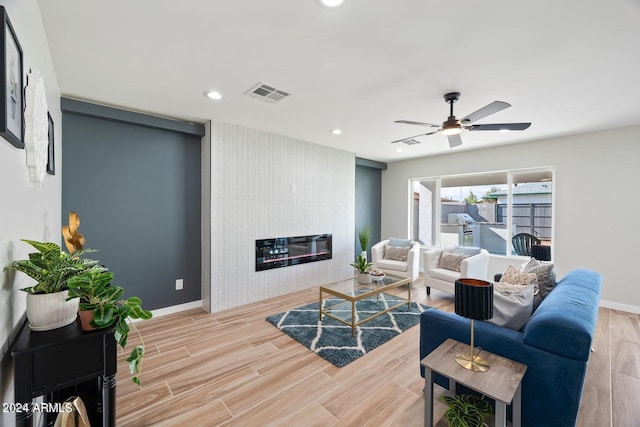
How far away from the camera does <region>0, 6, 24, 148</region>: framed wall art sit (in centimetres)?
88

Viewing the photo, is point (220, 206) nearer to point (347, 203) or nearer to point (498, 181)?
point (347, 203)

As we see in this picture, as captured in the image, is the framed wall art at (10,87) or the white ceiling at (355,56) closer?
the framed wall art at (10,87)

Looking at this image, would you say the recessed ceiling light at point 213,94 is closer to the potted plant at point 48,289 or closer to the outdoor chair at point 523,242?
the potted plant at point 48,289

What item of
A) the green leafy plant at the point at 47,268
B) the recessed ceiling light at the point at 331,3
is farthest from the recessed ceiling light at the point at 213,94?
the green leafy plant at the point at 47,268

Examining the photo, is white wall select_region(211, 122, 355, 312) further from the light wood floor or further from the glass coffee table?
the glass coffee table

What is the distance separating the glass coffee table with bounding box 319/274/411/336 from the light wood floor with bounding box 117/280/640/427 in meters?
0.49

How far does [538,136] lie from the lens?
406 centimetres

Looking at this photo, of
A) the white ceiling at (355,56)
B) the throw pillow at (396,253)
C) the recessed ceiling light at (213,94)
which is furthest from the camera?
the throw pillow at (396,253)

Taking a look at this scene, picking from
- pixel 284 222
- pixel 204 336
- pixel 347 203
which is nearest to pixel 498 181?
pixel 347 203

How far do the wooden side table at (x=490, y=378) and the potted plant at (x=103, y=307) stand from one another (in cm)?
153

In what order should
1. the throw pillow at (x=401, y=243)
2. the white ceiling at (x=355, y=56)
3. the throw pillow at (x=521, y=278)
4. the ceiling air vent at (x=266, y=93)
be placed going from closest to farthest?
the white ceiling at (x=355, y=56), the throw pillow at (x=521, y=278), the ceiling air vent at (x=266, y=93), the throw pillow at (x=401, y=243)

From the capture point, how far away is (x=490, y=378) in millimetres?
1420

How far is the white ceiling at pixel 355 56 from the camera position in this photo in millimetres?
1589

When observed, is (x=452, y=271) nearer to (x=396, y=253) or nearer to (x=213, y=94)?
(x=396, y=253)
